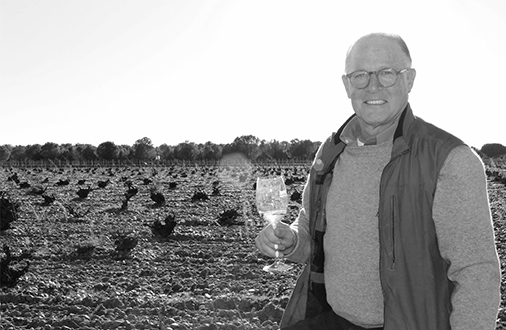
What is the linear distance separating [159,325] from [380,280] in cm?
292

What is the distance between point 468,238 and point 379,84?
823mm

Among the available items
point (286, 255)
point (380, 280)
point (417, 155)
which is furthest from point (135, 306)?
point (417, 155)

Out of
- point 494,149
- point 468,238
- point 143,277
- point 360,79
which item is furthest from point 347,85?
point 494,149

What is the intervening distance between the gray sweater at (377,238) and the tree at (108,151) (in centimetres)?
8338

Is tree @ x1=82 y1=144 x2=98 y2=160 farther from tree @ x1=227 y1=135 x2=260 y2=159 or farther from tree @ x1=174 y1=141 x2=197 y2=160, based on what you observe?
tree @ x1=227 y1=135 x2=260 y2=159

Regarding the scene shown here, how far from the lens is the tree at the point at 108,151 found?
8362 centimetres

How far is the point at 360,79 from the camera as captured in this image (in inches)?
102

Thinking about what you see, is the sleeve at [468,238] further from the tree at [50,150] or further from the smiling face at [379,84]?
the tree at [50,150]

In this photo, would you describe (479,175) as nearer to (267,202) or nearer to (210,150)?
(267,202)

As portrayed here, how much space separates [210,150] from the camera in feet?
289

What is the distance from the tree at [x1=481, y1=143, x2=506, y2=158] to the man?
8295cm

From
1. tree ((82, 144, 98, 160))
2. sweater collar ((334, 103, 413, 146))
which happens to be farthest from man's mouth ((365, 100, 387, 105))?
tree ((82, 144, 98, 160))

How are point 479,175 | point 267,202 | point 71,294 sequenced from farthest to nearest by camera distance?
point 71,294 < point 267,202 < point 479,175

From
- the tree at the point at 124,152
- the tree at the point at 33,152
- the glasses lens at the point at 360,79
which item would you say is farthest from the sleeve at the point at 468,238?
the tree at the point at 33,152
